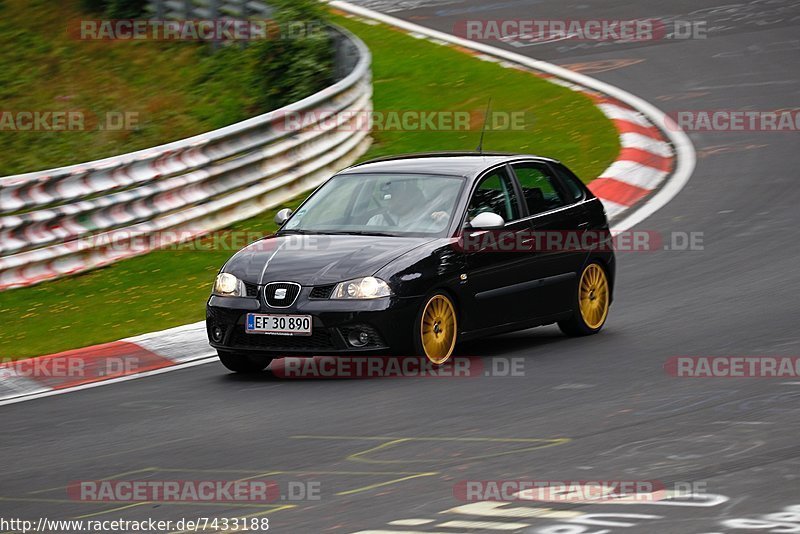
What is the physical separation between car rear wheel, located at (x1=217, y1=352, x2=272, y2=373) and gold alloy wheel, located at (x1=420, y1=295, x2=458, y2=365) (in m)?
1.17

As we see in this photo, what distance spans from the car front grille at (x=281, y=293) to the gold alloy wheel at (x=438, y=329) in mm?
890

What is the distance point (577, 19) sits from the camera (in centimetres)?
2592

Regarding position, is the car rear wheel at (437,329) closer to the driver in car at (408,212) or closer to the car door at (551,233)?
the driver in car at (408,212)

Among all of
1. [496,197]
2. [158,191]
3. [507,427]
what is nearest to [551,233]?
[496,197]

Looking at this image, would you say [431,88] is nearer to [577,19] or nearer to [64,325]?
[577,19]

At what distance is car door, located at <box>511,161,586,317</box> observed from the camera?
10.9m

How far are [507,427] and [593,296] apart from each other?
3.67 metres

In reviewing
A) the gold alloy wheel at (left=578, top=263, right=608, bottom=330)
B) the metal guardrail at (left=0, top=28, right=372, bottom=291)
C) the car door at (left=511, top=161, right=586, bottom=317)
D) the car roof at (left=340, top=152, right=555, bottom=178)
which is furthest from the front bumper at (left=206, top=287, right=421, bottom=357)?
the metal guardrail at (left=0, top=28, right=372, bottom=291)

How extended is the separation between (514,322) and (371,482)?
156 inches

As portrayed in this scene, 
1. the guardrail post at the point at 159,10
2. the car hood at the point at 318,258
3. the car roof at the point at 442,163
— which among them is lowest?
the car hood at the point at 318,258

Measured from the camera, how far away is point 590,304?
11.4m

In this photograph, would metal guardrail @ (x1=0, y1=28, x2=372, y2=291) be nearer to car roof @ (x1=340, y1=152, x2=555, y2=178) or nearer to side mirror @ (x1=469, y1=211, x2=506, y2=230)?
car roof @ (x1=340, y1=152, x2=555, y2=178)

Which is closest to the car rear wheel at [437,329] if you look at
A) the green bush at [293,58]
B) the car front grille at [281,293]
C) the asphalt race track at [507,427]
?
the asphalt race track at [507,427]

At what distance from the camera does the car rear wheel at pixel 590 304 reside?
37.0 feet
